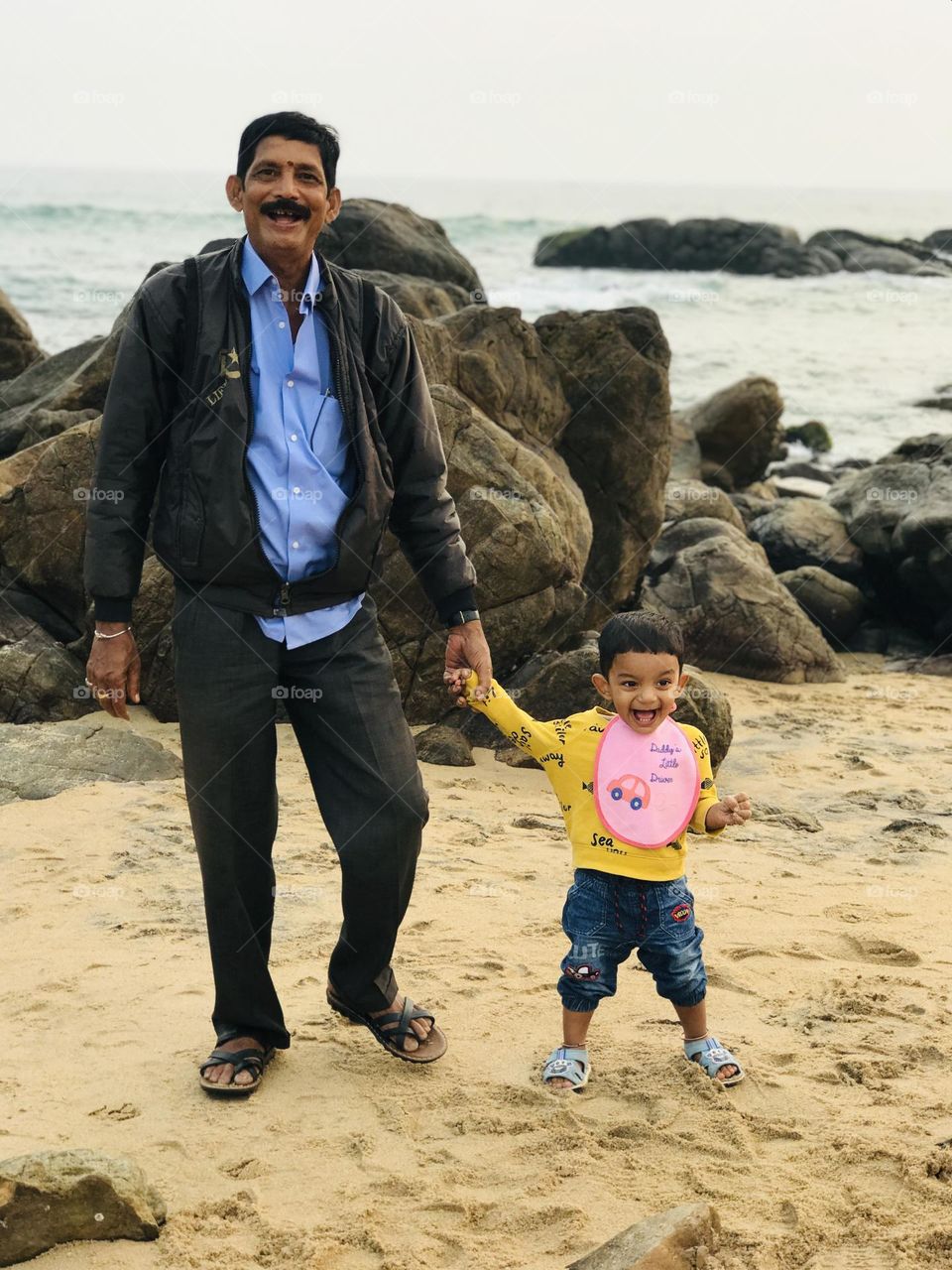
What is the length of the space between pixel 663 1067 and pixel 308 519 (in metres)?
1.70

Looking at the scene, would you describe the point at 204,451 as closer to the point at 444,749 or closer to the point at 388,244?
the point at 444,749

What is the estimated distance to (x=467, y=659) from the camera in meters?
3.74

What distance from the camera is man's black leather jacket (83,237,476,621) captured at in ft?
10.9

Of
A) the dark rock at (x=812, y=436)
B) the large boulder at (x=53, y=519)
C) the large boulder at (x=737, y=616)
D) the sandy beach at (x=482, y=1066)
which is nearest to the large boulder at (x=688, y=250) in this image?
the dark rock at (x=812, y=436)

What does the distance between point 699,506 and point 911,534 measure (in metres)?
1.76

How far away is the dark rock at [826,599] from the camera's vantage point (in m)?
10.9

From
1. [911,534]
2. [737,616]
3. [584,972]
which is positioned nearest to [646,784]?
[584,972]

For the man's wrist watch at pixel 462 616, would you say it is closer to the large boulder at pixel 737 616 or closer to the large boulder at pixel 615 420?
the large boulder at pixel 737 616

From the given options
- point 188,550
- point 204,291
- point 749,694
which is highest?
point 204,291

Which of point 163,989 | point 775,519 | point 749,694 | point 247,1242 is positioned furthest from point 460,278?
point 247,1242

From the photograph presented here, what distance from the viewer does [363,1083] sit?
3.61 m

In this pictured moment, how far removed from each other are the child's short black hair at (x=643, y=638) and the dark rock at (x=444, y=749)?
3.41 m

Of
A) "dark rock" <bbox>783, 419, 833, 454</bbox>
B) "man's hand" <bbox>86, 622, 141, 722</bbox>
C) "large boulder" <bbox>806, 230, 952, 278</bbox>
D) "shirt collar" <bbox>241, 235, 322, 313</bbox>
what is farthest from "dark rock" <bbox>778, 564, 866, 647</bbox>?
"large boulder" <bbox>806, 230, 952, 278</bbox>

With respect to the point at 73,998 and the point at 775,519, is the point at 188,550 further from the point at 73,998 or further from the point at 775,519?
the point at 775,519
